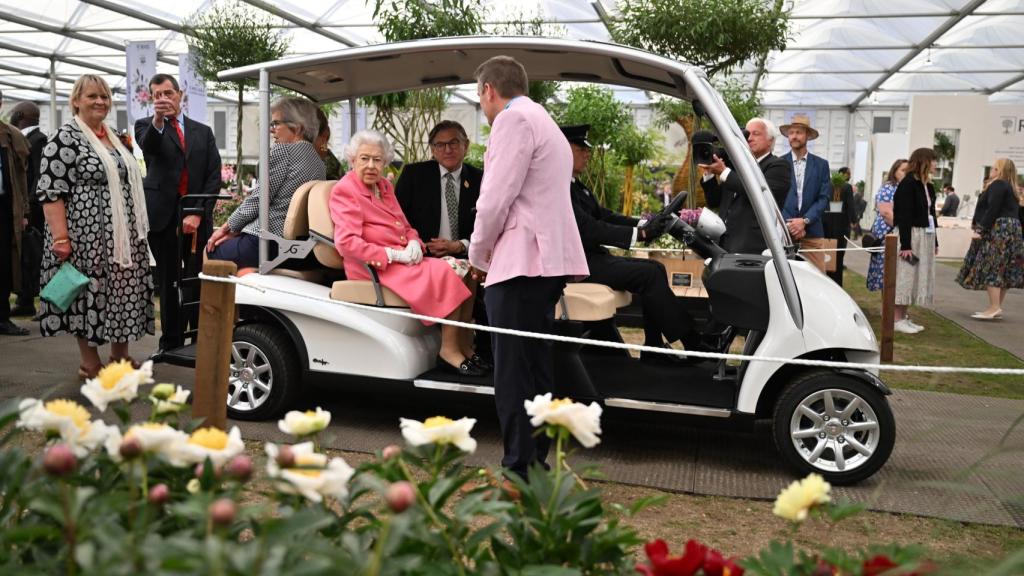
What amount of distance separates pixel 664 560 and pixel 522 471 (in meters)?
2.62

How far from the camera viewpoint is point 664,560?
4.26 ft

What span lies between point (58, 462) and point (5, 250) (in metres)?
7.53

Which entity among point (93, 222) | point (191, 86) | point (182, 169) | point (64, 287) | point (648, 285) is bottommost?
point (64, 287)

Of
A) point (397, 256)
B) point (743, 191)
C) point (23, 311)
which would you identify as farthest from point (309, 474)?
point (23, 311)

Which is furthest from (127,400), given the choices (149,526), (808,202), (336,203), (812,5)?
(812,5)

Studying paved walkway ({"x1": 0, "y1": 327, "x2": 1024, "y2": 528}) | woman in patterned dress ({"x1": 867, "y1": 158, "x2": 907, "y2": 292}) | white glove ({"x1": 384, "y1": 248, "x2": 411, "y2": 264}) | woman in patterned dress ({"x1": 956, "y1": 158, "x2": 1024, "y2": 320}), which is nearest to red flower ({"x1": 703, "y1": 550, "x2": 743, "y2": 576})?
paved walkway ({"x1": 0, "y1": 327, "x2": 1024, "y2": 528})

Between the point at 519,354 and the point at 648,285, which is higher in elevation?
the point at 648,285

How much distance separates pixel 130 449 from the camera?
137 centimetres

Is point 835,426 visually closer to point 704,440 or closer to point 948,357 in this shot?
point 704,440

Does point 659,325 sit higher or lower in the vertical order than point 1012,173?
lower

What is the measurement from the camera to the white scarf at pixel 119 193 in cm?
551

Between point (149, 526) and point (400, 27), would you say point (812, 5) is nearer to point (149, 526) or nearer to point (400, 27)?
point (400, 27)

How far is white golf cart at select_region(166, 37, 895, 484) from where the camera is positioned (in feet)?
14.1

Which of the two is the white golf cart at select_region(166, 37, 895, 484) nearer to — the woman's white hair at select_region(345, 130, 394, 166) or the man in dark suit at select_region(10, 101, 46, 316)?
the woman's white hair at select_region(345, 130, 394, 166)
